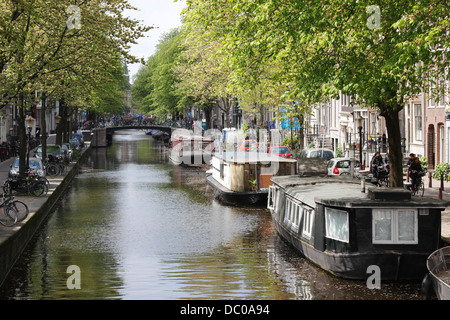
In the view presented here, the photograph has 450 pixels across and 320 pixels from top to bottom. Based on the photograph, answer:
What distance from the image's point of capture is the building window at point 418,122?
4272 centimetres

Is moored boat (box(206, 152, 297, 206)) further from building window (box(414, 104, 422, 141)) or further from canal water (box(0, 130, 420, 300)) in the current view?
building window (box(414, 104, 422, 141))

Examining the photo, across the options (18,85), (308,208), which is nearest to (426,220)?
(308,208)

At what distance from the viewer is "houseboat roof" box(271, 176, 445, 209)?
16750 mm

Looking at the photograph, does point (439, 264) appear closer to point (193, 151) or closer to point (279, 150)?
point (279, 150)

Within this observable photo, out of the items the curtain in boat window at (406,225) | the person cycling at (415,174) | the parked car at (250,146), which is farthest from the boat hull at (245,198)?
the parked car at (250,146)

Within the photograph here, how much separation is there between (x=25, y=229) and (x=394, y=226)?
11.3 m

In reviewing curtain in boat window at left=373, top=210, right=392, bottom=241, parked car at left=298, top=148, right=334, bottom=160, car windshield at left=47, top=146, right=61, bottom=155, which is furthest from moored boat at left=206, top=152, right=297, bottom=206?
car windshield at left=47, top=146, right=61, bottom=155

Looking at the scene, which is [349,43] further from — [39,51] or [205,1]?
[39,51]

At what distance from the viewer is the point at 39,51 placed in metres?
27.8

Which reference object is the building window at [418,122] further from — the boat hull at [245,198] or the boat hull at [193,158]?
the boat hull at [193,158]

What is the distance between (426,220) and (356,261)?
187 centimetres

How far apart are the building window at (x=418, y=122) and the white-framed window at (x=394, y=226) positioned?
26.8m

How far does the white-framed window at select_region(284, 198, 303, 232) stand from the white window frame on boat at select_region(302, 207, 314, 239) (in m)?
0.36

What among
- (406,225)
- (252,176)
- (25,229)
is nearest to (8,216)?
(25,229)
